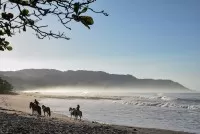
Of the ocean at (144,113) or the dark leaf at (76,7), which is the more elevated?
the dark leaf at (76,7)

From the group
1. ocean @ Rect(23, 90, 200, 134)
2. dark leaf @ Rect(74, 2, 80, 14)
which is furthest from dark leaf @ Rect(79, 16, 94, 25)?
ocean @ Rect(23, 90, 200, 134)

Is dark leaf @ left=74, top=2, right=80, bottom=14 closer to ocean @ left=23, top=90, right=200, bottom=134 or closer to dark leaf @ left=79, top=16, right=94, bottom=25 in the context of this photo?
dark leaf @ left=79, top=16, right=94, bottom=25

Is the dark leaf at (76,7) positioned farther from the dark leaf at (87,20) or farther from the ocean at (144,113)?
the ocean at (144,113)

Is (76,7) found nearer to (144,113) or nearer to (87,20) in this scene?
(87,20)

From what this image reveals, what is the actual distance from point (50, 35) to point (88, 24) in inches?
20.4

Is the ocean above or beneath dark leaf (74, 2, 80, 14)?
beneath

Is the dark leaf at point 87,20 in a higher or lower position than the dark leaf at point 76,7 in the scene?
lower

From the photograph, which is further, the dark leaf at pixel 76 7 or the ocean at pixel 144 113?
the ocean at pixel 144 113

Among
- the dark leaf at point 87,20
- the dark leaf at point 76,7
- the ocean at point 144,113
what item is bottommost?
the ocean at point 144,113

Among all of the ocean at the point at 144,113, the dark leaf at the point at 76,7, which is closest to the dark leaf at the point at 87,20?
the dark leaf at the point at 76,7

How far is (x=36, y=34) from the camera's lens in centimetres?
417

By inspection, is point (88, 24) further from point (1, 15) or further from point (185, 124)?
point (185, 124)

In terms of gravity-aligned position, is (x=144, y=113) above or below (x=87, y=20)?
below

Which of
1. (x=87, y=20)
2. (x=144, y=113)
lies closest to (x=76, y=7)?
(x=87, y=20)
